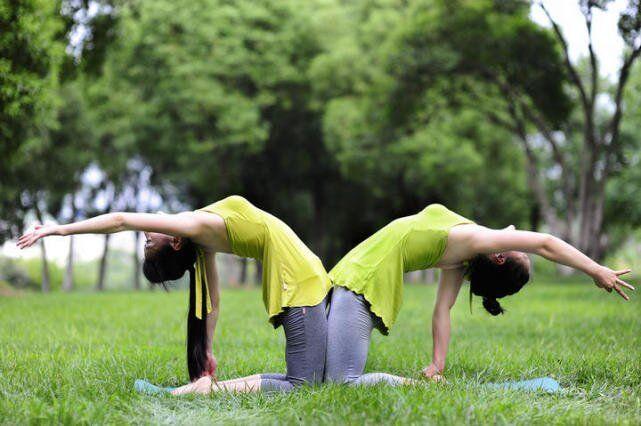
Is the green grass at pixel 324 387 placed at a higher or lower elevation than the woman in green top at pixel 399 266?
lower

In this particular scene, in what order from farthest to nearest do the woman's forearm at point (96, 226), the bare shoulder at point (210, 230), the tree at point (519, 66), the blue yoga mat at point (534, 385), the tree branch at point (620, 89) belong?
the tree at point (519, 66)
the tree branch at point (620, 89)
the blue yoga mat at point (534, 385)
the bare shoulder at point (210, 230)
the woman's forearm at point (96, 226)

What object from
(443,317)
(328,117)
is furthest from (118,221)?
(328,117)

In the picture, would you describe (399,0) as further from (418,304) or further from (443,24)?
(418,304)

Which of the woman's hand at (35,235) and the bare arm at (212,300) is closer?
the woman's hand at (35,235)

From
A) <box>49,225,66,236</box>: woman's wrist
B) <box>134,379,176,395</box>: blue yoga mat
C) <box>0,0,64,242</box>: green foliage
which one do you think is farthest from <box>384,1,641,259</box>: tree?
<box>49,225,66,236</box>: woman's wrist

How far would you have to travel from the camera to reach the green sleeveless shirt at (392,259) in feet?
15.5

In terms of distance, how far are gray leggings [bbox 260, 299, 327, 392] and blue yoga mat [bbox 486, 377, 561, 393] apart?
1.17 meters

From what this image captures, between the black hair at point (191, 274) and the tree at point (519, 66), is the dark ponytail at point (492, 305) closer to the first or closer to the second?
the black hair at point (191, 274)

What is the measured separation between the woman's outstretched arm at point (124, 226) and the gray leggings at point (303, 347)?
0.84m

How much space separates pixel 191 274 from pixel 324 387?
1.23 metres

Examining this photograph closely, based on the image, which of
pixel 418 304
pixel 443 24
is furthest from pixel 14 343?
pixel 443 24

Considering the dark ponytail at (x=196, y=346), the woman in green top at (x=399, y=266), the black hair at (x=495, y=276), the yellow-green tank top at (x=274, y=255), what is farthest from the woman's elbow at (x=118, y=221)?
the black hair at (x=495, y=276)

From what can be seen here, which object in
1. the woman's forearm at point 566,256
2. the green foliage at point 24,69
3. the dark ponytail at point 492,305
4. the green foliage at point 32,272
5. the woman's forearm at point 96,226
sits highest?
the green foliage at point 24,69

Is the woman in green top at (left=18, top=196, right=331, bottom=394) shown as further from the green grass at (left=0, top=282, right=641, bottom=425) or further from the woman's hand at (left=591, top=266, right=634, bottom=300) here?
the woman's hand at (left=591, top=266, right=634, bottom=300)
